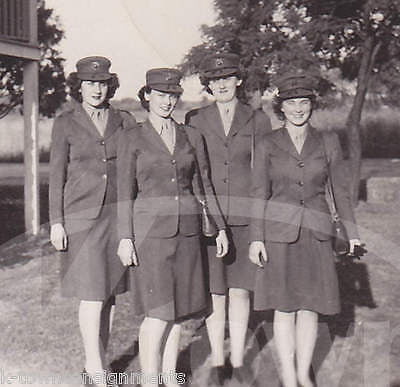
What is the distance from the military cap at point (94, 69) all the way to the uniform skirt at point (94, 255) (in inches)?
27.8

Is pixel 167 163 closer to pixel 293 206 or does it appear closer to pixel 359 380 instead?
pixel 293 206

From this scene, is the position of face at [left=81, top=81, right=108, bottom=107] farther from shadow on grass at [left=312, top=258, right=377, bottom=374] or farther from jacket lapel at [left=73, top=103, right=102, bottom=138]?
shadow on grass at [left=312, top=258, right=377, bottom=374]

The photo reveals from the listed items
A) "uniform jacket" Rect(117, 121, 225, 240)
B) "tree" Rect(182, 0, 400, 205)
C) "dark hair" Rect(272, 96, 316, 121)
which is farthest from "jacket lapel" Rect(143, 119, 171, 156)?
"tree" Rect(182, 0, 400, 205)

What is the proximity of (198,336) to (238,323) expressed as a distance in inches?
39.9

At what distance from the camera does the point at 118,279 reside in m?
4.03

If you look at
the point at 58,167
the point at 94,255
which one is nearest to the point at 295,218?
the point at 94,255

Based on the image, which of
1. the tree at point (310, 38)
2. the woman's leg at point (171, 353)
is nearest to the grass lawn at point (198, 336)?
the woman's leg at point (171, 353)

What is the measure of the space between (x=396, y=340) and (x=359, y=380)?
3.11ft

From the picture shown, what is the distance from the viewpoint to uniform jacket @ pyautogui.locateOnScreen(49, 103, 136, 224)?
3891mm

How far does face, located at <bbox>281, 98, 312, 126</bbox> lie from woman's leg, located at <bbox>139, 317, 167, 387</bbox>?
141cm

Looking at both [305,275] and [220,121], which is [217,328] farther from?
[220,121]

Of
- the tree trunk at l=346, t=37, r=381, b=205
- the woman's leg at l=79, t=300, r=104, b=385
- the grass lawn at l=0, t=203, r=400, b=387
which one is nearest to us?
the woman's leg at l=79, t=300, r=104, b=385

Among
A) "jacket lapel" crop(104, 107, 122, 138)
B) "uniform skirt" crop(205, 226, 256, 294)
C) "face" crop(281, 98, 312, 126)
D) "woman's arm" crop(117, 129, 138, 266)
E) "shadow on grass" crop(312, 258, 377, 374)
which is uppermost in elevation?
"face" crop(281, 98, 312, 126)

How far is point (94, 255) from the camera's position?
394 cm
